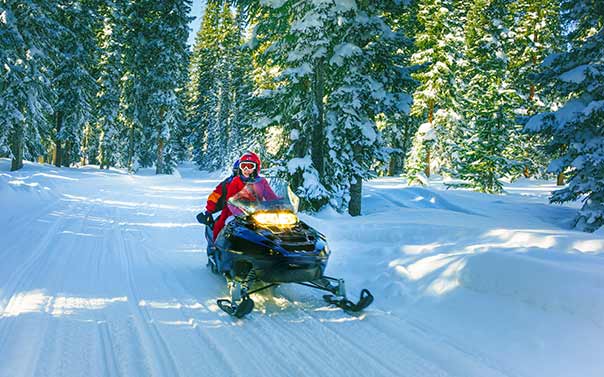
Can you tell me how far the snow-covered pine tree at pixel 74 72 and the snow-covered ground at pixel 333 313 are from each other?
913 inches

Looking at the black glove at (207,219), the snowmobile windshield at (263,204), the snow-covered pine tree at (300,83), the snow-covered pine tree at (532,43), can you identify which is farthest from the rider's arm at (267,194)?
the snow-covered pine tree at (532,43)

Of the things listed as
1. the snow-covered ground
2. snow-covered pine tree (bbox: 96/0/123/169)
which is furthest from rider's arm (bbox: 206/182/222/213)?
snow-covered pine tree (bbox: 96/0/123/169)

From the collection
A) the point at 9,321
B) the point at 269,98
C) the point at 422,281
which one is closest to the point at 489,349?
the point at 422,281

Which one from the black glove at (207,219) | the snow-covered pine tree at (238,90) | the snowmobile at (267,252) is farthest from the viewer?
the snow-covered pine tree at (238,90)

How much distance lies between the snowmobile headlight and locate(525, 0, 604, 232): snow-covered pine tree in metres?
9.82

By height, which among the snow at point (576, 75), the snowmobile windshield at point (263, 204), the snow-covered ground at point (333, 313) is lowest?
the snow-covered ground at point (333, 313)

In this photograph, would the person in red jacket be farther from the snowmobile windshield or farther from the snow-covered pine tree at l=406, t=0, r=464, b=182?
the snow-covered pine tree at l=406, t=0, r=464, b=182

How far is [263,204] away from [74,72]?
27.8 meters

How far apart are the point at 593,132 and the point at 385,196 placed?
8.91 m

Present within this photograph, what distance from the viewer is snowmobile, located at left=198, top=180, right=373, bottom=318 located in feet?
16.5

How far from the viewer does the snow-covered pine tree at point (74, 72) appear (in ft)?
91.5

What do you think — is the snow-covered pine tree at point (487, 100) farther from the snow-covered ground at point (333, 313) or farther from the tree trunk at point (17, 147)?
the tree trunk at point (17, 147)

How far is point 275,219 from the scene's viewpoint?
5684mm

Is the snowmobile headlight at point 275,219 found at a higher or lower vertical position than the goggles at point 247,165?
lower
